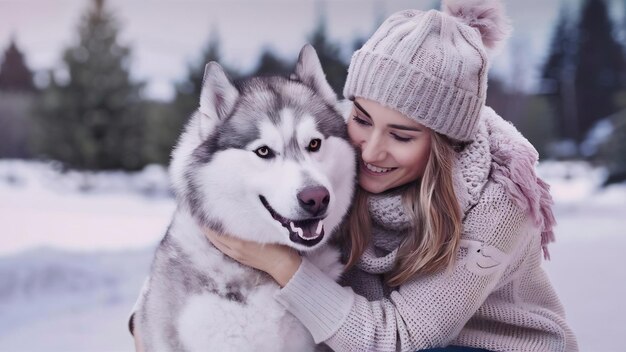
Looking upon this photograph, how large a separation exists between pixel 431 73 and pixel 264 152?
1.60 ft

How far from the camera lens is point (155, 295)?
1.72 meters

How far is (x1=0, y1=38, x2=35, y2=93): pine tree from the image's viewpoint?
23.0 ft

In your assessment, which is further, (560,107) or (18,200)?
(18,200)

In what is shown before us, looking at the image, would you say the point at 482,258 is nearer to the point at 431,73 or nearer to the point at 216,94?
the point at 431,73

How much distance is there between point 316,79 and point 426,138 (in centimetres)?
36

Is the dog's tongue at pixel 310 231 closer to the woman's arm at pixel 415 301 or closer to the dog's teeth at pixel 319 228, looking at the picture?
the dog's teeth at pixel 319 228

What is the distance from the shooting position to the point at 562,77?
6.11 m

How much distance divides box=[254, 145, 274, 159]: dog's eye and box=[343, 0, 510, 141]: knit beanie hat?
34 centimetres

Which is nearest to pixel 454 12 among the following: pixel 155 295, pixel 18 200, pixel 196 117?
pixel 196 117

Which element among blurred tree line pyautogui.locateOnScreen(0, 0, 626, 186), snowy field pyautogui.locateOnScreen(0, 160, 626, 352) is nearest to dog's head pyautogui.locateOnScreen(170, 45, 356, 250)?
blurred tree line pyautogui.locateOnScreen(0, 0, 626, 186)

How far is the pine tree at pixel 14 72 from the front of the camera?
7.02m

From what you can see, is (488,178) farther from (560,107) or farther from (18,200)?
(18,200)

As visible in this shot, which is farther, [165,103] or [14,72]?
[165,103]

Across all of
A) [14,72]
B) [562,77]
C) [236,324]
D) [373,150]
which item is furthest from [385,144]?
[14,72]
